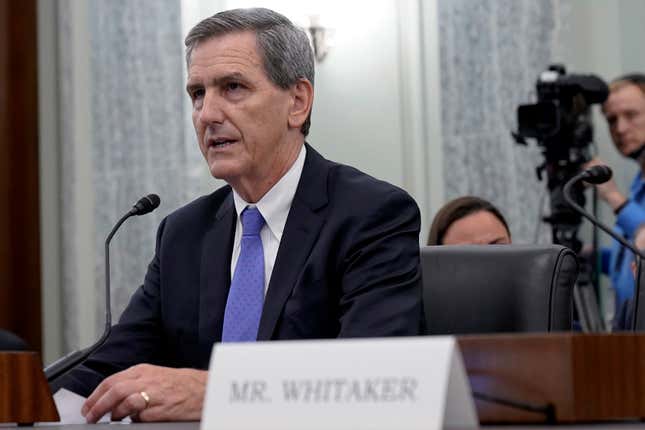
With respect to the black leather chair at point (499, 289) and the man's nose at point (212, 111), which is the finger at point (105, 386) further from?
the black leather chair at point (499, 289)

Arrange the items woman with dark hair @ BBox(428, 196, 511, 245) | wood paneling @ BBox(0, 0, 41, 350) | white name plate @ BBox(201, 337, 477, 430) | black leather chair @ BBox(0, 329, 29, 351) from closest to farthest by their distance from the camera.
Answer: white name plate @ BBox(201, 337, 477, 430)
black leather chair @ BBox(0, 329, 29, 351)
woman with dark hair @ BBox(428, 196, 511, 245)
wood paneling @ BBox(0, 0, 41, 350)

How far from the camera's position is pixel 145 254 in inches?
226

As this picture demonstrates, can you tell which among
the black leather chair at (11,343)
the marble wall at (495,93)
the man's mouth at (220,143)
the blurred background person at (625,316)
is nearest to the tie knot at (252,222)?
the man's mouth at (220,143)

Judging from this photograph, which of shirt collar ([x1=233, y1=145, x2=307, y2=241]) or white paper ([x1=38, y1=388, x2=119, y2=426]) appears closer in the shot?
white paper ([x1=38, y1=388, x2=119, y2=426])

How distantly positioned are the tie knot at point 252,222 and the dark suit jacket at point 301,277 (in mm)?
57

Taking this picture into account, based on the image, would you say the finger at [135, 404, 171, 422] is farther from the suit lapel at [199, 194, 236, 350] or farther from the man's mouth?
the man's mouth

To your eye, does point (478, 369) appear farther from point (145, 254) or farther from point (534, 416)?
point (145, 254)

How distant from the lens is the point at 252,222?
2.28 meters

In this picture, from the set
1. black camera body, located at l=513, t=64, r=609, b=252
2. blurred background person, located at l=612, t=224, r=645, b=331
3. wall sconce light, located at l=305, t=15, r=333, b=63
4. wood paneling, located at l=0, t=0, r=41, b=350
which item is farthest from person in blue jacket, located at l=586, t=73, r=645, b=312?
wood paneling, located at l=0, t=0, r=41, b=350

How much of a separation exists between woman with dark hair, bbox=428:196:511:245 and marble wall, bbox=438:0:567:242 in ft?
3.93

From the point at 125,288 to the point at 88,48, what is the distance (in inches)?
48.1

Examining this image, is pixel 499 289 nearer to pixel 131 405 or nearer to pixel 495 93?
pixel 131 405

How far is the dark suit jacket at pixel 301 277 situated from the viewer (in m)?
2.06

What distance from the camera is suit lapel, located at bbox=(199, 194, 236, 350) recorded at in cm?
221
